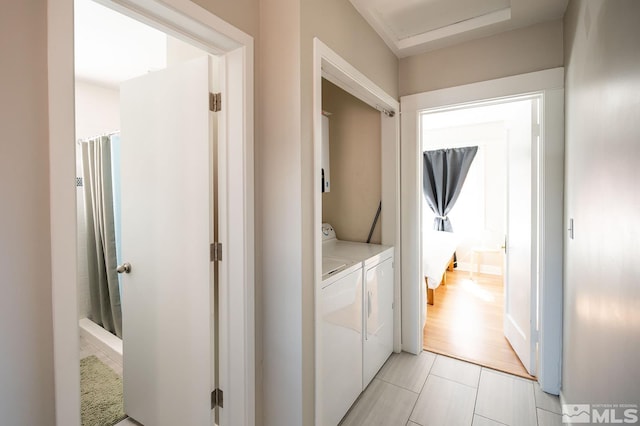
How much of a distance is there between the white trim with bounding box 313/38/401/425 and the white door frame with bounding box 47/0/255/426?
31 cm

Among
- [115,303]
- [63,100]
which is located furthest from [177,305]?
[115,303]

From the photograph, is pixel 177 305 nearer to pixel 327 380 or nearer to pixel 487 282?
pixel 327 380

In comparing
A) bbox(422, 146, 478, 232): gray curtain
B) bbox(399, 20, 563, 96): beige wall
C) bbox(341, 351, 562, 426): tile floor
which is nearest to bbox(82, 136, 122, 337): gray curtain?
bbox(341, 351, 562, 426): tile floor

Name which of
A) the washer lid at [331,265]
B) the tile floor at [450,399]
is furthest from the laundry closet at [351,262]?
the tile floor at [450,399]

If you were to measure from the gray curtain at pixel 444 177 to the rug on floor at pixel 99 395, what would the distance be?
522 centimetres

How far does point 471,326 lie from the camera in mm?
3049

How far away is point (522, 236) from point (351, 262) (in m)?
1.50

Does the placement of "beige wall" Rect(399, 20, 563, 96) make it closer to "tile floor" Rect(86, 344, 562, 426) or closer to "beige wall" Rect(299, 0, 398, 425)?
"beige wall" Rect(299, 0, 398, 425)

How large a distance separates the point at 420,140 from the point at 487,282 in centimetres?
327

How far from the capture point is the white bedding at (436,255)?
334 centimetres

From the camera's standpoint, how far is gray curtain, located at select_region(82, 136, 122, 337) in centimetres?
258

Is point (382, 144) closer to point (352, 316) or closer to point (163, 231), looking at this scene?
point (352, 316)

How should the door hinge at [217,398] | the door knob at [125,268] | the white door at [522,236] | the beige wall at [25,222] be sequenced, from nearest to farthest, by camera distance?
the beige wall at [25,222]
the door hinge at [217,398]
the door knob at [125,268]
the white door at [522,236]

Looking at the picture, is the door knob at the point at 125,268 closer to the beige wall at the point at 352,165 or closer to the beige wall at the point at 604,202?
the beige wall at the point at 352,165
